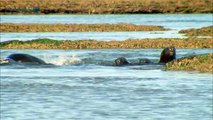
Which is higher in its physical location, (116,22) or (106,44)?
(106,44)

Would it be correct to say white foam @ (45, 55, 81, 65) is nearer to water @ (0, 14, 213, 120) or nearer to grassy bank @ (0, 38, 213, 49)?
water @ (0, 14, 213, 120)

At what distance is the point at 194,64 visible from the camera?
2728 cm

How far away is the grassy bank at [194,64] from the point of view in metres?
26.6

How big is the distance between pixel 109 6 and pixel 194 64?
290ft

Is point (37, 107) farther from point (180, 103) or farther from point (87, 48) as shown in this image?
point (87, 48)

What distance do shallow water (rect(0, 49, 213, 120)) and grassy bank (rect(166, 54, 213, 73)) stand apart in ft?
1.10

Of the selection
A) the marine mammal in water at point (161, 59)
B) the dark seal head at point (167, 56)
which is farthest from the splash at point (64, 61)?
the dark seal head at point (167, 56)

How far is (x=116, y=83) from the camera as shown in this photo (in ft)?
78.9

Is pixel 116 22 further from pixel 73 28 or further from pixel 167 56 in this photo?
pixel 167 56

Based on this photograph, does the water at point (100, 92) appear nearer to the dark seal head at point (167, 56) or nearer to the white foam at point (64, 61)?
the white foam at point (64, 61)

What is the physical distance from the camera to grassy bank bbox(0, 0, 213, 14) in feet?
351

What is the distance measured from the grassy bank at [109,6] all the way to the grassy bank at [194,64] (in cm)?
7541

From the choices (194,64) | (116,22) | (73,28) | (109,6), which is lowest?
(109,6)

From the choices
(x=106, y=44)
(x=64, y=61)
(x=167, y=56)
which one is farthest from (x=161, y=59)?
(x=106, y=44)
